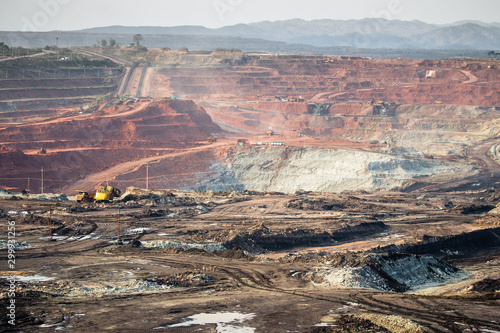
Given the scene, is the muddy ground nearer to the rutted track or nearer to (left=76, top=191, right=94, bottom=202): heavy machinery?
the rutted track

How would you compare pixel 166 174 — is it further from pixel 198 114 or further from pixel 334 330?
pixel 334 330

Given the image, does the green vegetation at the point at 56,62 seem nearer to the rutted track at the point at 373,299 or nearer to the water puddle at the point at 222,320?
the rutted track at the point at 373,299

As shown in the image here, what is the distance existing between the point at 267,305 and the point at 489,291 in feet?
35.3

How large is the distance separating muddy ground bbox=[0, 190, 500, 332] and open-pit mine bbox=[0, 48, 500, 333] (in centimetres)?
13

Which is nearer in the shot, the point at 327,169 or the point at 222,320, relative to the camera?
the point at 222,320

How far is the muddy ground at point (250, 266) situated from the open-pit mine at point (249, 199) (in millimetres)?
129

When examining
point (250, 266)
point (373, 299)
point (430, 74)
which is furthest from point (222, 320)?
point (430, 74)

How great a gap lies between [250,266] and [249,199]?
20911 millimetres

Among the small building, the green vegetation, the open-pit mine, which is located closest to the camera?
the open-pit mine

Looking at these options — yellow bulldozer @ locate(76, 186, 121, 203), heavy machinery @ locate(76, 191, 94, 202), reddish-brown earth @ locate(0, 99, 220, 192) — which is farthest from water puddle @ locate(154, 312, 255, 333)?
reddish-brown earth @ locate(0, 99, 220, 192)

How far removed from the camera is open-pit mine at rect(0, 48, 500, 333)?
2080 cm

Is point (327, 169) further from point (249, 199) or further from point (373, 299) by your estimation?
point (373, 299)

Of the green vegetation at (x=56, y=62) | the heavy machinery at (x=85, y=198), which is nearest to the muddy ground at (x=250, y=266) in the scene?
the heavy machinery at (x=85, y=198)

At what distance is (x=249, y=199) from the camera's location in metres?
48.5
